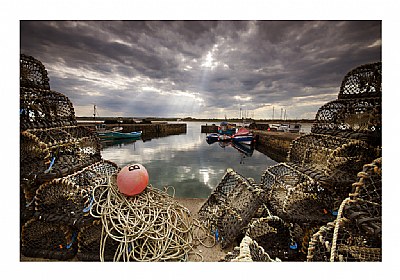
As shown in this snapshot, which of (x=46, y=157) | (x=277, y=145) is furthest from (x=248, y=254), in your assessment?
(x=277, y=145)

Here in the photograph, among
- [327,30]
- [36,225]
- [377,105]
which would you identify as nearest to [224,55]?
[327,30]

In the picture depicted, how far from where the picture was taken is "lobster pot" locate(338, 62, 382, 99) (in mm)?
2064

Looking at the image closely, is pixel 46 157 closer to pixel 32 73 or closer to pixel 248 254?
pixel 32 73

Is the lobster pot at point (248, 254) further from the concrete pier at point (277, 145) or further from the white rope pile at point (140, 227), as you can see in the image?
the concrete pier at point (277, 145)

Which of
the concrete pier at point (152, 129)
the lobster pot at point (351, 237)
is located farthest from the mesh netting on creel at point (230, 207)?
the concrete pier at point (152, 129)

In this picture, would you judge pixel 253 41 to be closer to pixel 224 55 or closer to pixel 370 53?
pixel 224 55

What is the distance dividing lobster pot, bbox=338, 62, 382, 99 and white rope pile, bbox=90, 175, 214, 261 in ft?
8.79

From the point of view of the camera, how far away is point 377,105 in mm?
1970

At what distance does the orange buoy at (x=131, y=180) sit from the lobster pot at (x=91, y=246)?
1.37 feet

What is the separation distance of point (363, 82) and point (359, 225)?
5.72 feet

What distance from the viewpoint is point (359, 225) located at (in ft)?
4.73

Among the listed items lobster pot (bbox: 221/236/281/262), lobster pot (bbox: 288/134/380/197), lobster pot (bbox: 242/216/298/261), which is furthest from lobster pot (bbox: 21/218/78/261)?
lobster pot (bbox: 288/134/380/197)

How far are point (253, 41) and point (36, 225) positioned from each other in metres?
3.50

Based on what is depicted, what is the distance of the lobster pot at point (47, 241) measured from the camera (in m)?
2.09
